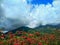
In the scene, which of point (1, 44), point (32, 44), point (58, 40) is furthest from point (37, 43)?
point (1, 44)

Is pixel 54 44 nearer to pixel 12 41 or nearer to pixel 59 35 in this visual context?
pixel 59 35

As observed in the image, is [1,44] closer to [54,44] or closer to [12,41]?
[12,41]

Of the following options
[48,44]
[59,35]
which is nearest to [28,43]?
[48,44]

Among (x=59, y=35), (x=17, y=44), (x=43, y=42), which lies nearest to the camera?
(x=17, y=44)

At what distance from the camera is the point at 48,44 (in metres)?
30.0

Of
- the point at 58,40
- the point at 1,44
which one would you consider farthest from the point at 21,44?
the point at 58,40

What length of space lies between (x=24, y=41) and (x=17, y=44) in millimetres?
2597

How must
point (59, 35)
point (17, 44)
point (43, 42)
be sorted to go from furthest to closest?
point (59, 35) < point (43, 42) < point (17, 44)

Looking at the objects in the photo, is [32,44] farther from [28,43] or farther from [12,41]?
[12,41]

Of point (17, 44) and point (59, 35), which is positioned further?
point (59, 35)

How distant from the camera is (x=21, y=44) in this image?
28.7 metres

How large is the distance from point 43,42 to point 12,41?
430 centimetres

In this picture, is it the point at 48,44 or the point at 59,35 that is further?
the point at 59,35

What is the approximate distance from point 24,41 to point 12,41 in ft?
5.47
